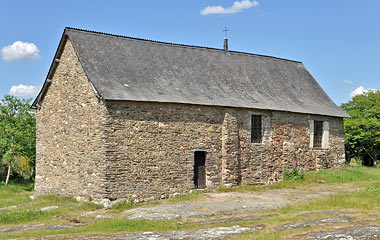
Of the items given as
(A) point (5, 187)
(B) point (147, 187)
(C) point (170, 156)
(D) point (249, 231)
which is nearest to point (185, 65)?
(C) point (170, 156)

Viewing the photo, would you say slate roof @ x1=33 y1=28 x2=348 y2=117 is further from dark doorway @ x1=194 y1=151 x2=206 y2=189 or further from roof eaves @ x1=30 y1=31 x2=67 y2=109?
dark doorway @ x1=194 y1=151 x2=206 y2=189

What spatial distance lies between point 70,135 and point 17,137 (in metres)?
13.9

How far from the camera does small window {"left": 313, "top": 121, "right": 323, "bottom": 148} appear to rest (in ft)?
84.1

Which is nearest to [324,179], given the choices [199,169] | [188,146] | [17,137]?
[199,169]

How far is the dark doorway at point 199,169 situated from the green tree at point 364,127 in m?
22.2

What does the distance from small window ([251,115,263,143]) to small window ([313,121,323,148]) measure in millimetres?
4507

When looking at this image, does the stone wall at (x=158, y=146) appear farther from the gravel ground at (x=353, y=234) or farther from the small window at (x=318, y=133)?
the gravel ground at (x=353, y=234)

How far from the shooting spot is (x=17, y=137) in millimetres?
32062

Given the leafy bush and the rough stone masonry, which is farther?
the leafy bush

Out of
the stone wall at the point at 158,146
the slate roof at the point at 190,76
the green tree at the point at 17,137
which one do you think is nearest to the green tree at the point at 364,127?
the slate roof at the point at 190,76

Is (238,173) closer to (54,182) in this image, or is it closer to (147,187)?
(147,187)

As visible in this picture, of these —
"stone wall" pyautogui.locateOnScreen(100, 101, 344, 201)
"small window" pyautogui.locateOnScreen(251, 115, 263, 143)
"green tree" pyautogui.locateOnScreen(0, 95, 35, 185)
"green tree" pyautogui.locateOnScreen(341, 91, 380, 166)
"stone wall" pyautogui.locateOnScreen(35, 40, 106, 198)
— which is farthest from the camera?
"green tree" pyautogui.locateOnScreen(341, 91, 380, 166)

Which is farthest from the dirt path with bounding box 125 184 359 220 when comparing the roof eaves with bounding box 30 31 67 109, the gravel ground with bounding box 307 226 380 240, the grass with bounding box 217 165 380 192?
the roof eaves with bounding box 30 31 67 109

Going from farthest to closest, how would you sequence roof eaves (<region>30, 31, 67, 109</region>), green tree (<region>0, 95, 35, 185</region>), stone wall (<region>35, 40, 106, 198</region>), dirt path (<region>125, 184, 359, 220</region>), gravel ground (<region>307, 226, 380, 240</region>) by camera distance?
green tree (<region>0, 95, 35, 185</region>)
roof eaves (<region>30, 31, 67, 109</region>)
stone wall (<region>35, 40, 106, 198</region>)
dirt path (<region>125, 184, 359, 220</region>)
gravel ground (<region>307, 226, 380, 240</region>)
